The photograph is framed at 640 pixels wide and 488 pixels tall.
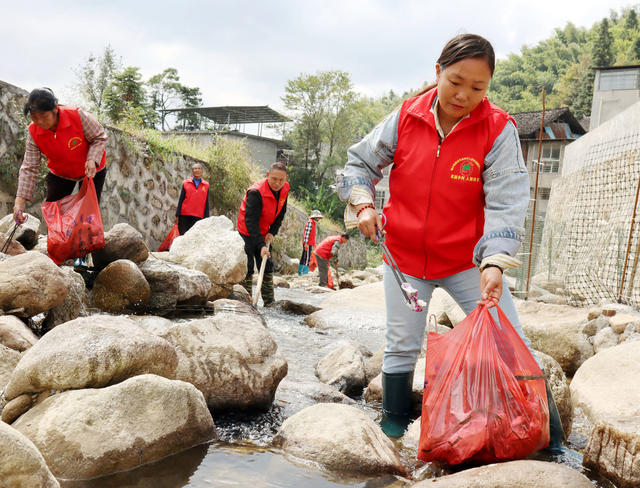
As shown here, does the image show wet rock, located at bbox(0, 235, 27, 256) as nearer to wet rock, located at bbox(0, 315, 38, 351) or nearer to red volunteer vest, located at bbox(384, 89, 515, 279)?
wet rock, located at bbox(0, 315, 38, 351)

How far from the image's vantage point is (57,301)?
11.5 ft

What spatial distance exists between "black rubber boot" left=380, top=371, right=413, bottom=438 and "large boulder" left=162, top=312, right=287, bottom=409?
711 millimetres

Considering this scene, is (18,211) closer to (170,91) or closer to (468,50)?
(468,50)

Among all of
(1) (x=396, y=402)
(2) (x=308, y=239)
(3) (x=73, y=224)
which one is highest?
(3) (x=73, y=224)

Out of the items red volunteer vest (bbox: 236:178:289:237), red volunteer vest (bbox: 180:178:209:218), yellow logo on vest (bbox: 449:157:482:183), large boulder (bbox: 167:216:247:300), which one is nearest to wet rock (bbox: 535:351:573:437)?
yellow logo on vest (bbox: 449:157:482:183)

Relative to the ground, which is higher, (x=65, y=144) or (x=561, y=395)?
(x=65, y=144)

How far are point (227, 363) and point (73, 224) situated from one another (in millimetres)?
2131

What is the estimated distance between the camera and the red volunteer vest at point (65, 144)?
13.9ft

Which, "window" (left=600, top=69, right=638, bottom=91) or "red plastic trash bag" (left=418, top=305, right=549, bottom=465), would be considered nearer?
"red plastic trash bag" (left=418, top=305, right=549, bottom=465)

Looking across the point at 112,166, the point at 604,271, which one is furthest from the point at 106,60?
the point at 604,271

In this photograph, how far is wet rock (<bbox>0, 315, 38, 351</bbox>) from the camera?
2.86 metres

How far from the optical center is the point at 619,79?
84.7ft

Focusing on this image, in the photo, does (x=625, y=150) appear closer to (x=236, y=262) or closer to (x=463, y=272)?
(x=236, y=262)

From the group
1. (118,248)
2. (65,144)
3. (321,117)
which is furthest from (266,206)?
(321,117)
